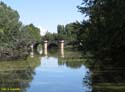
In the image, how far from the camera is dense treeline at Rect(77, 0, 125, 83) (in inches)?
1071

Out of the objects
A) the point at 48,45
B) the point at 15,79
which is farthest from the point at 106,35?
the point at 48,45

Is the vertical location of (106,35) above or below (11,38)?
below

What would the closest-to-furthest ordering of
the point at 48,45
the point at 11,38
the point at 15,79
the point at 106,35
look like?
1. the point at 106,35
2. the point at 15,79
3. the point at 11,38
4. the point at 48,45

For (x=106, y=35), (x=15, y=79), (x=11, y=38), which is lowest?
(x=15, y=79)

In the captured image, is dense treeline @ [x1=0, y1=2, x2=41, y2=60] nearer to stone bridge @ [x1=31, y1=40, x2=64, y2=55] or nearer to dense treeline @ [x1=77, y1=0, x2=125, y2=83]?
dense treeline @ [x1=77, y1=0, x2=125, y2=83]

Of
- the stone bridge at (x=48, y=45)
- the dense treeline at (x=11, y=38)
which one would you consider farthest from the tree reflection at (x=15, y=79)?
the stone bridge at (x=48, y=45)

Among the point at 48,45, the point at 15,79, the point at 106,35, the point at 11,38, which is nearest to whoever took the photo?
the point at 106,35

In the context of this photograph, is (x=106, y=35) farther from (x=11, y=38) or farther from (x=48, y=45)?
(x=48, y=45)

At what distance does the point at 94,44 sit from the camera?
139ft

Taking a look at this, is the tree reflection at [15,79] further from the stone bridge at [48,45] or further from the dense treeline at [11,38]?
the stone bridge at [48,45]

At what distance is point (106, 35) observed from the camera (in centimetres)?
3200

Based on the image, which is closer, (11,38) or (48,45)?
(11,38)

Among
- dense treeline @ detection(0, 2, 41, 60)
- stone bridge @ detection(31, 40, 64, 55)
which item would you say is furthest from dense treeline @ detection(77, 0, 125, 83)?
stone bridge @ detection(31, 40, 64, 55)

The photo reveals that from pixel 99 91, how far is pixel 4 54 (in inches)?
1558
